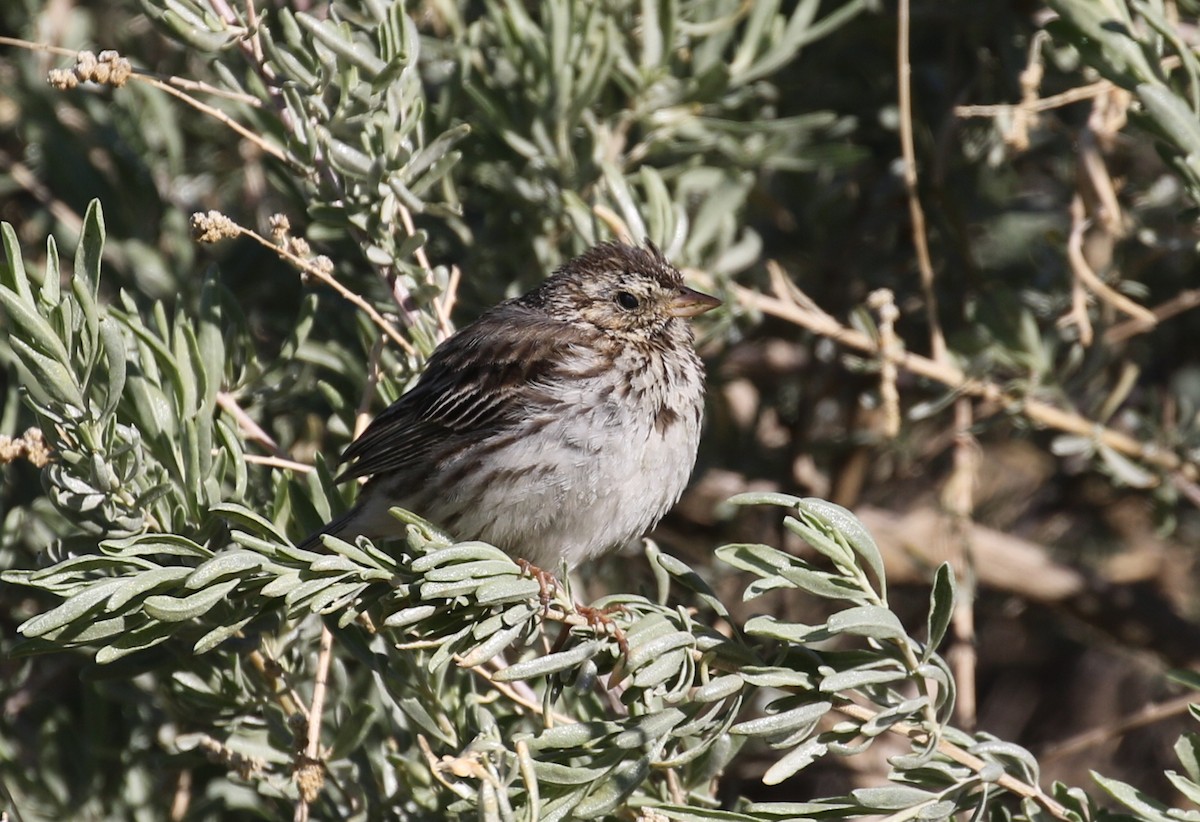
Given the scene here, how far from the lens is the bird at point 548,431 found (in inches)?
152

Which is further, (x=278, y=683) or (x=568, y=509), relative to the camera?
(x=568, y=509)

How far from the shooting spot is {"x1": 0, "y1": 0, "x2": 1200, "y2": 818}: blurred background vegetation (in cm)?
351

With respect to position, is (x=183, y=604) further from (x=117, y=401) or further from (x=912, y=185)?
(x=912, y=185)

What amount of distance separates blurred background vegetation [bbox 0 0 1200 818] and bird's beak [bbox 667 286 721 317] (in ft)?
0.41

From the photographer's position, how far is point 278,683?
3344 millimetres

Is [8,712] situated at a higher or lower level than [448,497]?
lower

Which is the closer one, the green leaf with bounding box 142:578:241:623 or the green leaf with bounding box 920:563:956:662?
the green leaf with bounding box 142:578:241:623

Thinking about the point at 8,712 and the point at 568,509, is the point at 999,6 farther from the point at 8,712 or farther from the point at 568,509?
the point at 8,712

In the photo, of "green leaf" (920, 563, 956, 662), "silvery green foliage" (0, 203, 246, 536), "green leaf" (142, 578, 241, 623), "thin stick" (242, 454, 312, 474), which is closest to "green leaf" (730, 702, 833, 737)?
"green leaf" (920, 563, 956, 662)

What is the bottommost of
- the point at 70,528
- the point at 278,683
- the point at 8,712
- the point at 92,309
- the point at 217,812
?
the point at 217,812

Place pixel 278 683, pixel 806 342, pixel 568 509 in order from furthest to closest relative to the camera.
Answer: pixel 806 342 → pixel 568 509 → pixel 278 683

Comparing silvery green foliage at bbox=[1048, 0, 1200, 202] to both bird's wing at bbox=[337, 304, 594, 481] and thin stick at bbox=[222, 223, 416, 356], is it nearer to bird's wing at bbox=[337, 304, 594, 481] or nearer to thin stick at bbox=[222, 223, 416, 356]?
bird's wing at bbox=[337, 304, 594, 481]

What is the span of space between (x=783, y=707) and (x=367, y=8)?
1977 millimetres

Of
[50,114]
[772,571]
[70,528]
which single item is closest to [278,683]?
[70,528]
